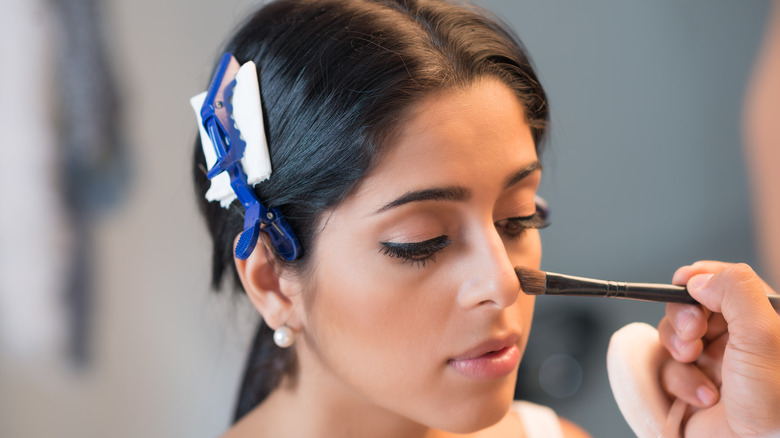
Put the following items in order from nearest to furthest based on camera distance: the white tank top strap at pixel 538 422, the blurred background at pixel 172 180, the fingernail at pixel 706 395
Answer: the fingernail at pixel 706 395, the white tank top strap at pixel 538 422, the blurred background at pixel 172 180

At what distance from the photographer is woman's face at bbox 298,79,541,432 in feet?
2.12

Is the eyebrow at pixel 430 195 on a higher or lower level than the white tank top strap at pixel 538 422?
higher

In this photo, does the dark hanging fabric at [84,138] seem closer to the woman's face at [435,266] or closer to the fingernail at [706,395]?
the woman's face at [435,266]

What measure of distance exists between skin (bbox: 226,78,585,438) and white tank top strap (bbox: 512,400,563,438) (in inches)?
11.1

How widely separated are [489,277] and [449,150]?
0.13m

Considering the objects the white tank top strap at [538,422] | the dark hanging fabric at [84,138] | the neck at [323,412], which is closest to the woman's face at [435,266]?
the neck at [323,412]

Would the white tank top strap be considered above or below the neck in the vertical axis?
below

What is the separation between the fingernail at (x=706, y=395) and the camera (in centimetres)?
72

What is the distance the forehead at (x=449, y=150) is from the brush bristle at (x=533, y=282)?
0.09 m

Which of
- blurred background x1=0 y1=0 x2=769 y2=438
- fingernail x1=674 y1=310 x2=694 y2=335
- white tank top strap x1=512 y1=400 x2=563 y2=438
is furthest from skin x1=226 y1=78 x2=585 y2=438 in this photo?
blurred background x1=0 y1=0 x2=769 y2=438

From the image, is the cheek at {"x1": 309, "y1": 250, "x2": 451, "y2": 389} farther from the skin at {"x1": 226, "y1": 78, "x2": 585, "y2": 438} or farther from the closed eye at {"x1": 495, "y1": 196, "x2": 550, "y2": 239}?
the closed eye at {"x1": 495, "y1": 196, "x2": 550, "y2": 239}

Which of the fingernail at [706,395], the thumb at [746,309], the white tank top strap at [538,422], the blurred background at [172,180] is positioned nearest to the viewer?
the thumb at [746,309]

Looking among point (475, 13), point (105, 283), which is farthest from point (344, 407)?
point (105, 283)

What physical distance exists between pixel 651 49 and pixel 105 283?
1.04 m
